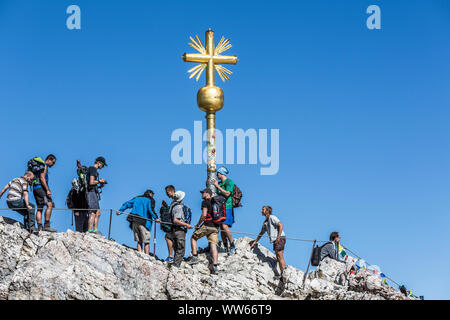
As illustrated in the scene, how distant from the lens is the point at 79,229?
1856 centimetres

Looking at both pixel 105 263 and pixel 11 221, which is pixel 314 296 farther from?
pixel 11 221

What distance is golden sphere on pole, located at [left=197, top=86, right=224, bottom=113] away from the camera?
22.8 m

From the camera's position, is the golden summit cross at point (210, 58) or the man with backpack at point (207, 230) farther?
the golden summit cross at point (210, 58)

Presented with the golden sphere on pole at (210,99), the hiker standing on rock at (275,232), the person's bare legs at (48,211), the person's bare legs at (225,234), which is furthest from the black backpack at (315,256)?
the person's bare legs at (48,211)

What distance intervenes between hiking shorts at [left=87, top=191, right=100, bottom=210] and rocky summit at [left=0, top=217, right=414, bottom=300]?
732mm

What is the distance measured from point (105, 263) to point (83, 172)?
2.58m

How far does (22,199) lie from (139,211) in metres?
2.87

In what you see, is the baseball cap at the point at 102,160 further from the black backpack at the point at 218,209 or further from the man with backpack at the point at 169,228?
the black backpack at the point at 218,209

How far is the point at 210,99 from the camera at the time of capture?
22.8 metres

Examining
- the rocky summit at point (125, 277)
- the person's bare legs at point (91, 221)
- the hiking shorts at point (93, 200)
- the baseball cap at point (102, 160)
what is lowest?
the rocky summit at point (125, 277)

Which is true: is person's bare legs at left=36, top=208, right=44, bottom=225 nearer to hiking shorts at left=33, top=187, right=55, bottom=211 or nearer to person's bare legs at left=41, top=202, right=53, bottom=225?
hiking shorts at left=33, top=187, right=55, bottom=211

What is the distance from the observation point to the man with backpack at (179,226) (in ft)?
59.7
